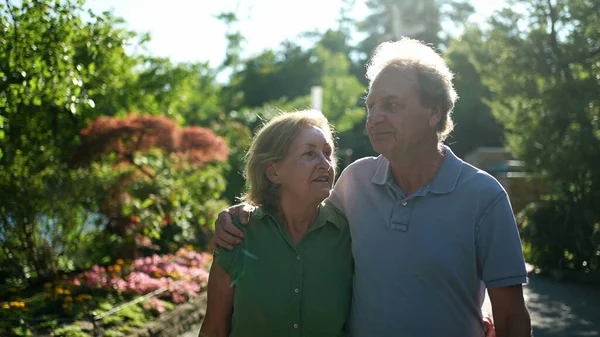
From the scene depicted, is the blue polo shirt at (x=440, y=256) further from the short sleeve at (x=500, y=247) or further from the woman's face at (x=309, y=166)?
the woman's face at (x=309, y=166)

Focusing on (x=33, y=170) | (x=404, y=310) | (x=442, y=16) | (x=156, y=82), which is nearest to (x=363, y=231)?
(x=404, y=310)

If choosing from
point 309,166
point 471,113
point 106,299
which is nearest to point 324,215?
point 309,166

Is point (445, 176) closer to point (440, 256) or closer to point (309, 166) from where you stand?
point (440, 256)

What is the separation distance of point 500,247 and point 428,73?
73 cm

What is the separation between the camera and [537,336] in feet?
26.7

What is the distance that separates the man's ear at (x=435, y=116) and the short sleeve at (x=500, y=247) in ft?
1.37

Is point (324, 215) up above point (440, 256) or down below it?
above

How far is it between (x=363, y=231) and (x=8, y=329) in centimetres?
470

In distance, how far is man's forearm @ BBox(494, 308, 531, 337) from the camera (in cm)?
250

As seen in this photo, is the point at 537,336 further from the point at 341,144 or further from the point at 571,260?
the point at 341,144

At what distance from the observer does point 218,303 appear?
2.93 meters

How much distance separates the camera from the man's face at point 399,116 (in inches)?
109

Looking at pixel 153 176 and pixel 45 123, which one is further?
pixel 153 176

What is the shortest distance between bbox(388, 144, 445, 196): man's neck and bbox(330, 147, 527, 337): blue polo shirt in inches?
1.8
